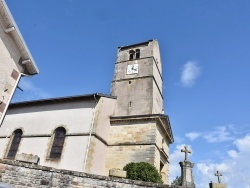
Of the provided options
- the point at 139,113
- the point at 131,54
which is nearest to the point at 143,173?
the point at 139,113

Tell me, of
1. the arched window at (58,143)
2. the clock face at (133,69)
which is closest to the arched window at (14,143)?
the arched window at (58,143)

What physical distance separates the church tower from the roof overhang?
8.72m

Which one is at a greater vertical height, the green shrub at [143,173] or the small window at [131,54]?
the small window at [131,54]

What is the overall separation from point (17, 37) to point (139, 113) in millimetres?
11300

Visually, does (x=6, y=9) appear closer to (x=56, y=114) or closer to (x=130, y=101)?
(x=56, y=114)

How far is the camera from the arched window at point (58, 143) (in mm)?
15659

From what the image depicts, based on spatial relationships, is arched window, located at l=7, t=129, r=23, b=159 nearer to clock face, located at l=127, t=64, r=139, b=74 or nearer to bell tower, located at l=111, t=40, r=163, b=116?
bell tower, located at l=111, t=40, r=163, b=116

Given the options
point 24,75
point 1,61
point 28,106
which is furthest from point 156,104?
point 1,61

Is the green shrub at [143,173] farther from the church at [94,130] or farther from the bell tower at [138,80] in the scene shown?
the bell tower at [138,80]

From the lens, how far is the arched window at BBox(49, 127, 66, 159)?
15659 millimetres

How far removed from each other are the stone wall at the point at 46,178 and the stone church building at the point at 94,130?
7.53 metres

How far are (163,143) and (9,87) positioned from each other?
13.0m

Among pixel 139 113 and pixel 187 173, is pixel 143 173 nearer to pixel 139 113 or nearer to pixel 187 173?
pixel 187 173

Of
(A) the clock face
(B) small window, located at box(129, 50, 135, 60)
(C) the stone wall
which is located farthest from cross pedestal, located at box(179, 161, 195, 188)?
(B) small window, located at box(129, 50, 135, 60)
